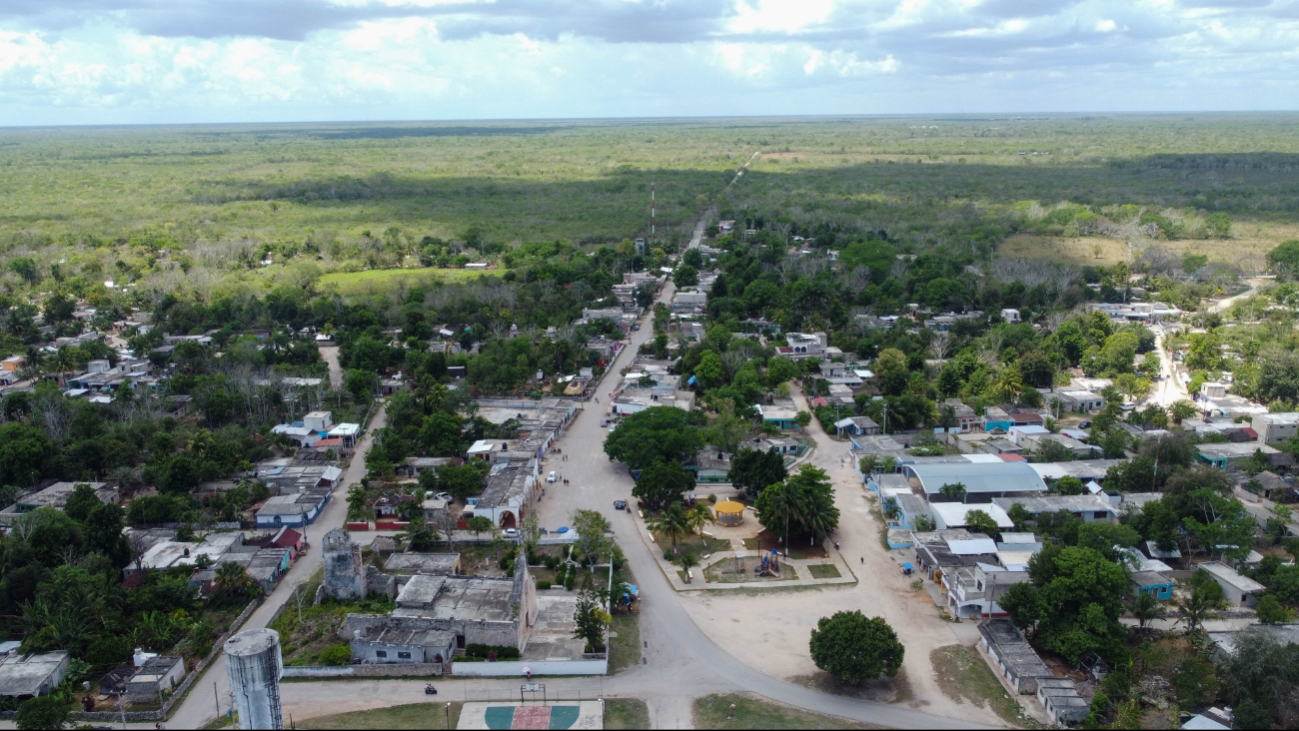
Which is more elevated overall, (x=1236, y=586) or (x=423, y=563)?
(x=1236, y=586)

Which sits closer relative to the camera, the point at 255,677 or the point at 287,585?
the point at 255,677

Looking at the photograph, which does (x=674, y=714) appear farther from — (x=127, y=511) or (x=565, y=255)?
(x=565, y=255)


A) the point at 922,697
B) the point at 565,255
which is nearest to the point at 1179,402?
the point at 922,697

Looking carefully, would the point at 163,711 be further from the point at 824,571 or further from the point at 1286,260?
the point at 1286,260

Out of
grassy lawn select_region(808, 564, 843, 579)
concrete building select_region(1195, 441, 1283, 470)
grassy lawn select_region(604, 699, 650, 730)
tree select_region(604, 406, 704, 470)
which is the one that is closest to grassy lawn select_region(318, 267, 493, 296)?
tree select_region(604, 406, 704, 470)

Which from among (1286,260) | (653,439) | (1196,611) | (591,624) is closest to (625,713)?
(591,624)

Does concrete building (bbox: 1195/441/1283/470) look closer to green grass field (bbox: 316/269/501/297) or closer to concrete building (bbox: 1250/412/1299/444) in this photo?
concrete building (bbox: 1250/412/1299/444)

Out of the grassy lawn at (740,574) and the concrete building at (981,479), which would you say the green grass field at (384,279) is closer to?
the concrete building at (981,479)
